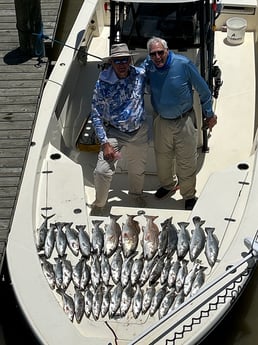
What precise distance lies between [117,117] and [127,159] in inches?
18.2

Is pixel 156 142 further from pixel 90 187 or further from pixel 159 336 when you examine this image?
pixel 159 336

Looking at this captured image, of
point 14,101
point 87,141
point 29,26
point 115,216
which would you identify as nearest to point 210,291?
point 115,216

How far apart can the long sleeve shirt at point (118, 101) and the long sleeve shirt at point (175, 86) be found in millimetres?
117

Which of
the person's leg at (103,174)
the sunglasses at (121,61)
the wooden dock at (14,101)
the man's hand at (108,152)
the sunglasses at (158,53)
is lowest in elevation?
the wooden dock at (14,101)

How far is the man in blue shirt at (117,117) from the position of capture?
609 centimetres

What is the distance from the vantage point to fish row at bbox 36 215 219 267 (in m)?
5.69

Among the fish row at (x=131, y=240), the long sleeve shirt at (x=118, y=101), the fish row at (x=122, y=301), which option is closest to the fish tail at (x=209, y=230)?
the fish row at (x=131, y=240)

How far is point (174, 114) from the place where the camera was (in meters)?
6.26

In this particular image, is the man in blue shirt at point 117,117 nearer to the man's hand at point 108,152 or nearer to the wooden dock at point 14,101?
the man's hand at point 108,152

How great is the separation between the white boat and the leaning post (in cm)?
80

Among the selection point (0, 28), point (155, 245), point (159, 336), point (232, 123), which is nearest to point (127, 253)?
point (155, 245)

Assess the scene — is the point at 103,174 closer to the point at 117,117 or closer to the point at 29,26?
the point at 117,117

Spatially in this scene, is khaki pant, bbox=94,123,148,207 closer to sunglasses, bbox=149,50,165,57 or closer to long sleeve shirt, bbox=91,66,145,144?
long sleeve shirt, bbox=91,66,145,144

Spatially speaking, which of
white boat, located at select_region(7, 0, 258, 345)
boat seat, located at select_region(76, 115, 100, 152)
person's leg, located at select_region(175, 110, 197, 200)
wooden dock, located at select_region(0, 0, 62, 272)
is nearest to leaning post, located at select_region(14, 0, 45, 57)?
wooden dock, located at select_region(0, 0, 62, 272)
